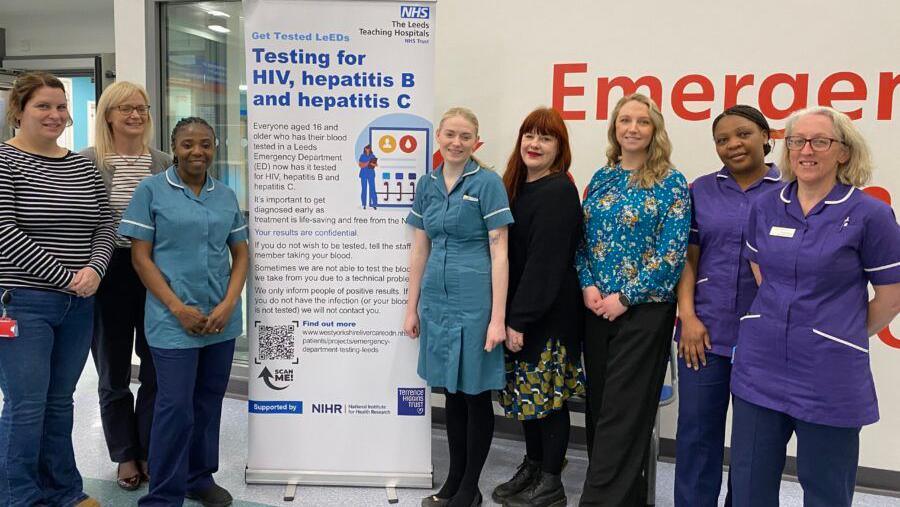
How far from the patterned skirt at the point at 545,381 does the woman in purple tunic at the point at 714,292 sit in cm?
42

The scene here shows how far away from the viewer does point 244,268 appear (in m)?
2.68

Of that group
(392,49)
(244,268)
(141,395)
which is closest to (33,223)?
(244,268)

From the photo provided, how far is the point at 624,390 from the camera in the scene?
7.85 feet

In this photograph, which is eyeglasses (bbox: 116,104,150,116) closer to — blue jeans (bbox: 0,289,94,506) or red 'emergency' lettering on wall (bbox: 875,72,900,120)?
blue jeans (bbox: 0,289,94,506)

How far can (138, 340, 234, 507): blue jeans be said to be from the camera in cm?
247

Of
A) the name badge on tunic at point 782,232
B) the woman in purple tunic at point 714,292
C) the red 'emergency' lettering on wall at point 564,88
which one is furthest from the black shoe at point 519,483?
the red 'emergency' lettering on wall at point 564,88

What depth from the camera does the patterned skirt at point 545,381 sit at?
256 centimetres

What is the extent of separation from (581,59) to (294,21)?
4.38ft

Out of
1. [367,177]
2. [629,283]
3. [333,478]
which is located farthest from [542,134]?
[333,478]

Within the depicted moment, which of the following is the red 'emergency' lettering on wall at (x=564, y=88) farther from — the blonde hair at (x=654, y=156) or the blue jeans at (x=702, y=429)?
the blue jeans at (x=702, y=429)

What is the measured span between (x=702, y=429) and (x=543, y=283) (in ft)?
2.31

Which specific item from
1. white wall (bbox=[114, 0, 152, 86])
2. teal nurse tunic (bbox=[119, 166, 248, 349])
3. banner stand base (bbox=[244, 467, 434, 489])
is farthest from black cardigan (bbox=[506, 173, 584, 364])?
white wall (bbox=[114, 0, 152, 86])

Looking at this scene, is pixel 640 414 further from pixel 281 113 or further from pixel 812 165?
pixel 281 113

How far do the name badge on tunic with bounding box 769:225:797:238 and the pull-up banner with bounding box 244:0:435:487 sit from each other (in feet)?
4.47
